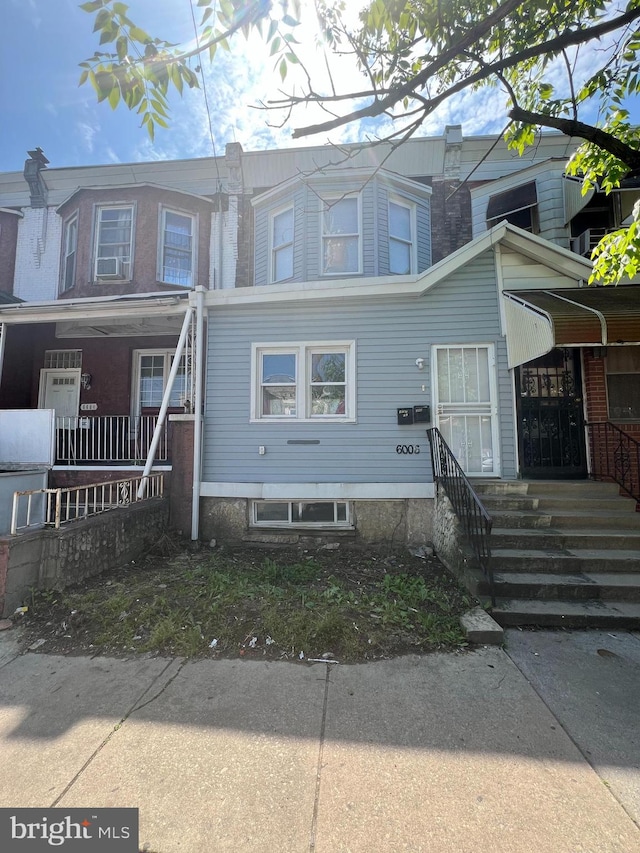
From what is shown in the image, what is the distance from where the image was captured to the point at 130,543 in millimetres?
5586

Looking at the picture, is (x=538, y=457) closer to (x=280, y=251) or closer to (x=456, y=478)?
(x=456, y=478)

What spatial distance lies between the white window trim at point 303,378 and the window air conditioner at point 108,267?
4936 millimetres

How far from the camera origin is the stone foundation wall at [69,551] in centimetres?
408

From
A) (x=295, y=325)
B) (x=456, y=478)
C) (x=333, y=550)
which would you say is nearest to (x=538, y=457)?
(x=456, y=478)

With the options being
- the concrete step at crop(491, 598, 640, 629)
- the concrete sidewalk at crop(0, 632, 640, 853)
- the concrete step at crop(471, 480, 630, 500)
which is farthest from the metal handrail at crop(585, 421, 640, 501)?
the concrete sidewalk at crop(0, 632, 640, 853)

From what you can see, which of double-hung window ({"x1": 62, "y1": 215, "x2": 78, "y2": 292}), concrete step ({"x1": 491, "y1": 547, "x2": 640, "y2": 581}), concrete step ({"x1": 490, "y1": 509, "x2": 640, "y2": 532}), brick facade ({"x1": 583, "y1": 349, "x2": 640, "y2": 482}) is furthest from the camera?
double-hung window ({"x1": 62, "y1": 215, "x2": 78, "y2": 292})

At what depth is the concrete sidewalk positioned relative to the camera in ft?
6.07

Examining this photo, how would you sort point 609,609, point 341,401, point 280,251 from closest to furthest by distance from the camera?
1. point 609,609
2. point 341,401
3. point 280,251

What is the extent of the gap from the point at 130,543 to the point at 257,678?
3.30 metres

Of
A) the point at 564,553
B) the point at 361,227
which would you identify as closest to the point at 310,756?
the point at 564,553

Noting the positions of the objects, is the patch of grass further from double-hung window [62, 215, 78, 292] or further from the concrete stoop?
double-hung window [62, 215, 78, 292]

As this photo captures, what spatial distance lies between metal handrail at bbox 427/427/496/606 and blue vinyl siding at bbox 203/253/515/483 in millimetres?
267

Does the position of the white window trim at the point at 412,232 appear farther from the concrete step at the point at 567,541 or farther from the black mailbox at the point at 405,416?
the concrete step at the point at 567,541

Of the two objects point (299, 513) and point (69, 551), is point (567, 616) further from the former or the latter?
point (69, 551)
